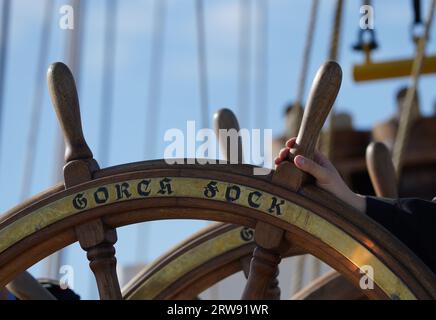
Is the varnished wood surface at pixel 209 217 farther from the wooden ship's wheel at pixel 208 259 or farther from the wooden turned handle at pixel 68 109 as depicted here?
the wooden ship's wheel at pixel 208 259

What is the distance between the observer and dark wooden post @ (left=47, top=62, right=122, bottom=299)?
6.42 ft

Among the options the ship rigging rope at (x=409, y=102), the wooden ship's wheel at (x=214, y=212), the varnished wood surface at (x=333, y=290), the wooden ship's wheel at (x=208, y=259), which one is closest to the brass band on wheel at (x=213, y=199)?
the wooden ship's wheel at (x=214, y=212)

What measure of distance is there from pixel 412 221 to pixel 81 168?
0.51 metres

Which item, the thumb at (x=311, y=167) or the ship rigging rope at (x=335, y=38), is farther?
the ship rigging rope at (x=335, y=38)

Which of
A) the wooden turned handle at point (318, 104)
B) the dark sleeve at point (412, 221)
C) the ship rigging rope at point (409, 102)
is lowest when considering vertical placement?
the dark sleeve at point (412, 221)

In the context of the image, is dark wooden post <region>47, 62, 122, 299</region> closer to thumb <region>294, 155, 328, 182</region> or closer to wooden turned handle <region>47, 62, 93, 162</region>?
wooden turned handle <region>47, 62, 93, 162</region>

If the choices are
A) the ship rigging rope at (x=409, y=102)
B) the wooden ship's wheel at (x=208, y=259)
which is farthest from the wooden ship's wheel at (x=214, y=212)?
the ship rigging rope at (x=409, y=102)

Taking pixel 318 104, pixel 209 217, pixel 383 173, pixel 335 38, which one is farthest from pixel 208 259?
pixel 335 38

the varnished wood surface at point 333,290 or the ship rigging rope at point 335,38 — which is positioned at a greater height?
the ship rigging rope at point 335,38

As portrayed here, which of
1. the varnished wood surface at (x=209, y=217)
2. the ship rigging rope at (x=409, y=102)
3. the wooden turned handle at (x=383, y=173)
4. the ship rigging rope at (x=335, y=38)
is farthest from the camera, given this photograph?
the ship rigging rope at (x=335, y=38)

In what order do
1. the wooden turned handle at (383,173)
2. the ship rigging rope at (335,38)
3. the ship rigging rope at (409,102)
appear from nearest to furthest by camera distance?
1. the wooden turned handle at (383,173)
2. the ship rigging rope at (409,102)
3. the ship rigging rope at (335,38)

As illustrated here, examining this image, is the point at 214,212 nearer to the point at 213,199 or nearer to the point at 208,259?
the point at 213,199

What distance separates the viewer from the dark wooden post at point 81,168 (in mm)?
1958

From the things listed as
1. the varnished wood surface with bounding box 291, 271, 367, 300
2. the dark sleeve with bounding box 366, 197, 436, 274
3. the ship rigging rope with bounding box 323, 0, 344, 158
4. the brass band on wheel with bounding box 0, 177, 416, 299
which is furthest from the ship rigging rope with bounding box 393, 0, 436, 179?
the brass band on wheel with bounding box 0, 177, 416, 299
